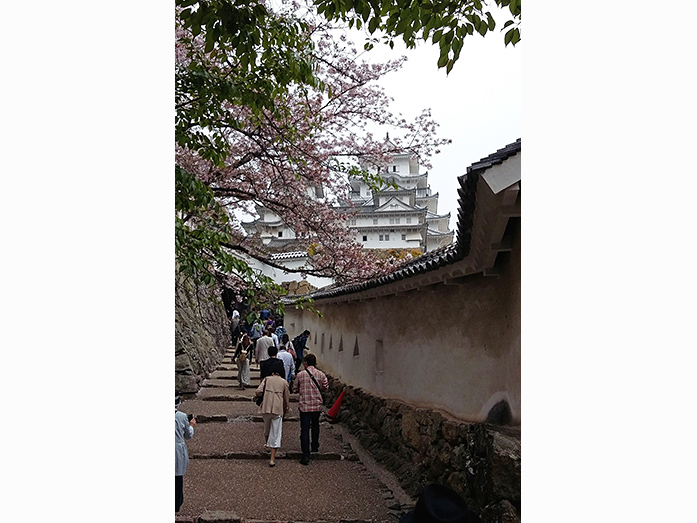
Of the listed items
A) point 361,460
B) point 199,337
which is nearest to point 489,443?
point 361,460

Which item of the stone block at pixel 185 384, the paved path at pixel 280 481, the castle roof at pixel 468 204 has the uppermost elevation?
the castle roof at pixel 468 204

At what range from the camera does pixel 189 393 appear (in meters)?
12.7

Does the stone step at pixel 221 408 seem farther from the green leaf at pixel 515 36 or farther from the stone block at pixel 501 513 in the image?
the green leaf at pixel 515 36

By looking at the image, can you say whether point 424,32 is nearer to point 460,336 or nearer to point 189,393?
point 460,336

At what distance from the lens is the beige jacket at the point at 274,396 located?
7809 millimetres

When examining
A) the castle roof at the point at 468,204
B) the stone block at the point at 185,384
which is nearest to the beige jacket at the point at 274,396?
the castle roof at the point at 468,204

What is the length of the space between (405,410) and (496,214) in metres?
4.61

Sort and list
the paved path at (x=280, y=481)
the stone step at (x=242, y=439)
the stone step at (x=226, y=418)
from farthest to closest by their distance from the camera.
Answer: the stone step at (x=226, y=418), the stone step at (x=242, y=439), the paved path at (x=280, y=481)

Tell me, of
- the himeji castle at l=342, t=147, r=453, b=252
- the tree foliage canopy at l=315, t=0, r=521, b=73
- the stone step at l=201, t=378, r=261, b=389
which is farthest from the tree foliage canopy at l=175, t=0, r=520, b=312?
the himeji castle at l=342, t=147, r=453, b=252

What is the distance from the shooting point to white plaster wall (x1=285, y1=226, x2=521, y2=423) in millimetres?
5078

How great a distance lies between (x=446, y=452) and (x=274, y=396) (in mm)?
2879

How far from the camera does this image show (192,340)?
14.8 meters

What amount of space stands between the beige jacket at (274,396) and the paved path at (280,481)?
0.84m

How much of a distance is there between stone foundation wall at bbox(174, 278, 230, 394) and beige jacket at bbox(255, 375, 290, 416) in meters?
2.72
